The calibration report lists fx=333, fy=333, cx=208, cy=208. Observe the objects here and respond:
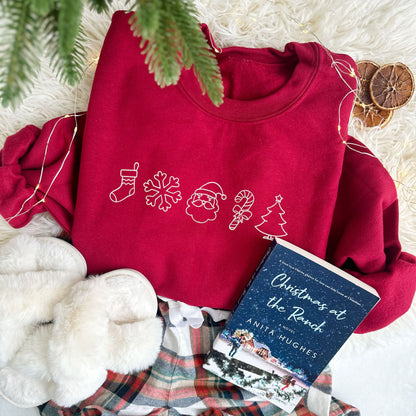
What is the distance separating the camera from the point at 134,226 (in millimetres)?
657

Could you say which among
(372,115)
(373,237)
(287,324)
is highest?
(372,115)

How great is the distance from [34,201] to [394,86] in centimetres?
77

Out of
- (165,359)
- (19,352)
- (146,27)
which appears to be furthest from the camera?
(165,359)

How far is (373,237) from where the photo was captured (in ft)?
2.03

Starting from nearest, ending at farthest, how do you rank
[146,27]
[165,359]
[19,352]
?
[146,27] → [19,352] → [165,359]

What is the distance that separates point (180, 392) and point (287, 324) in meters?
0.28

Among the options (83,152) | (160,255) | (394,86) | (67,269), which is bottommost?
(67,269)

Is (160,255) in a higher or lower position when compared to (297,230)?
lower

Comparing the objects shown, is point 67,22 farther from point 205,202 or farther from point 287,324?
point 287,324

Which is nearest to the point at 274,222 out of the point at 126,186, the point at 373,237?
the point at 373,237

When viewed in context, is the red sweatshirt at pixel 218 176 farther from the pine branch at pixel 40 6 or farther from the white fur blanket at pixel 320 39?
the pine branch at pixel 40 6

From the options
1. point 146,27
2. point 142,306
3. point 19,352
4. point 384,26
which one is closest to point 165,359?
point 142,306

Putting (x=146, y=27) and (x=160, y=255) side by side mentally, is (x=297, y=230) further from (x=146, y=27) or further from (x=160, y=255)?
(x=146, y=27)

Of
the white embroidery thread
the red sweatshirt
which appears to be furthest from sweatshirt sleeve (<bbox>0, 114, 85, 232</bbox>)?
the white embroidery thread
